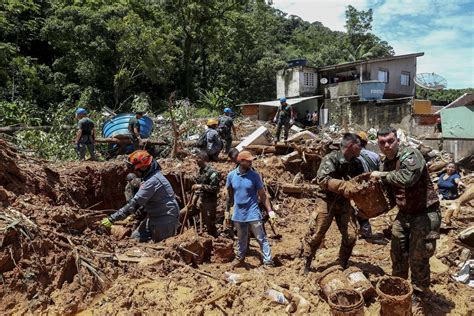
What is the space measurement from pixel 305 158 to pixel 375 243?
15.1ft

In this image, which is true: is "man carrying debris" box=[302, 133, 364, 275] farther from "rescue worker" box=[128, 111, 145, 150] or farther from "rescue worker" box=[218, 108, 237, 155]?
"rescue worker" box=[128, 111, 145, 150]

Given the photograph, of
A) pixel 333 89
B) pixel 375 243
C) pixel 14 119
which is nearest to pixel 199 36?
pixel 333 89

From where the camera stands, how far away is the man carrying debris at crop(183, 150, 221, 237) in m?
6.60

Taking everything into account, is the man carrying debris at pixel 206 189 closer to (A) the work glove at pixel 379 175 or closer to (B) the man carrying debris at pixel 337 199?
(B) the man carrying debris at pixel 337 199

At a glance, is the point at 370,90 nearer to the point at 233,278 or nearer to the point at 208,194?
the point at 208,194

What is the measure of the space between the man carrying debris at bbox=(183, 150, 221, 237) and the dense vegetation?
26.2 feet

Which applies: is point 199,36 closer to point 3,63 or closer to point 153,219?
point 3,63

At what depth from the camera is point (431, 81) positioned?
23141 mm

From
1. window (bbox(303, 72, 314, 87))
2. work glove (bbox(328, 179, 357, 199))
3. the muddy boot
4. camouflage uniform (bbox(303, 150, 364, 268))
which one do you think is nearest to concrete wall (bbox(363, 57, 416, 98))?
window (bbox(303, 72, 314, 87))

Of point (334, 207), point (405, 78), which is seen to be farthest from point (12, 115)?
point (405, 78)

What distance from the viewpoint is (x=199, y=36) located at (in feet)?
91.9

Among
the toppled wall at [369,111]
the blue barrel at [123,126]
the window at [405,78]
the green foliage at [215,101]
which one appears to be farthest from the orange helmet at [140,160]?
the window at [405,78]

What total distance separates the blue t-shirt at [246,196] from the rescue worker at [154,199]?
896mm

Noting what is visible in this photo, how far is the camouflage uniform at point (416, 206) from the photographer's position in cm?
401
